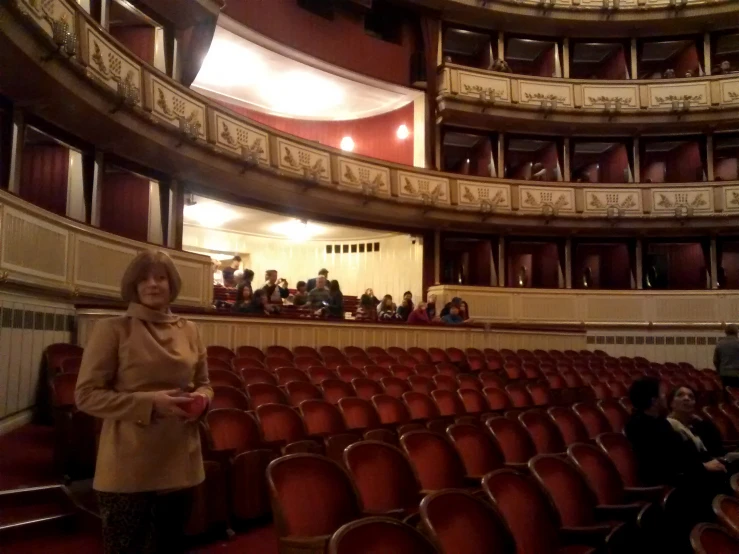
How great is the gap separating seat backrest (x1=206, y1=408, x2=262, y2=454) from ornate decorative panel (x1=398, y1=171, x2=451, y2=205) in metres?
6.57

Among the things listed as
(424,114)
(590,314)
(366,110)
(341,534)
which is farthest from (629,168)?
(341,534)

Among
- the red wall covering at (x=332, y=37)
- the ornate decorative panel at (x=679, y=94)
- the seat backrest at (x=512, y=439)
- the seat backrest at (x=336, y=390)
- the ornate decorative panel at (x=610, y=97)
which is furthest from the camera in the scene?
the ornate decorative panel at (x=610, y=97)

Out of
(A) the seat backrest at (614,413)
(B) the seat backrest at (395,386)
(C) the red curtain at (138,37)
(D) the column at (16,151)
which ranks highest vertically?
(C) the red curtain at (138,37)

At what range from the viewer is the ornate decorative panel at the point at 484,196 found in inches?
377

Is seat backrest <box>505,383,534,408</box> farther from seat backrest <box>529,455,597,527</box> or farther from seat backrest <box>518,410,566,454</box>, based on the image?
seat backrest <box>529,455,597,527</box>

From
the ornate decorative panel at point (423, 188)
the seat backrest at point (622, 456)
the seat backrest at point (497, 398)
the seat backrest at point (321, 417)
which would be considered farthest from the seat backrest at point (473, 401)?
the ornate decorative panel at point (423, 188)

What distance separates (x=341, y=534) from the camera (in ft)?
4.39

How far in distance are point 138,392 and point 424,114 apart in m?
9.48

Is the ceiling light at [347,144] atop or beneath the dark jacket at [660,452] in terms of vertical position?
atop

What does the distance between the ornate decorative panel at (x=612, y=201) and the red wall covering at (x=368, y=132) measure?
117 inches

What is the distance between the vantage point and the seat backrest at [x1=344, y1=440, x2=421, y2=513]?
83.0 inches

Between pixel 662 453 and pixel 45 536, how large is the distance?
7.62 feet

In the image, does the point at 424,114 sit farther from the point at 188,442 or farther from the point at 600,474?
the point at 188,442

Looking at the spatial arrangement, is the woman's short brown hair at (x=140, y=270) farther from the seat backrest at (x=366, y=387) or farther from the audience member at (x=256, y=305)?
the audience member at (x=256, y=305)
